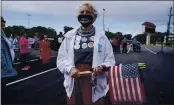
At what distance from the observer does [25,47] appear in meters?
13.5

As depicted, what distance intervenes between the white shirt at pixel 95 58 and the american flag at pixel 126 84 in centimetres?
8

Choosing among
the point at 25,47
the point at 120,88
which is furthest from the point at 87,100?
the point at 25,47

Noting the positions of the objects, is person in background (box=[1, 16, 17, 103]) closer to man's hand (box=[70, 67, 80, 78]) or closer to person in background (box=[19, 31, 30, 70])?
man's hand (box=[70, 67, 80, 78])

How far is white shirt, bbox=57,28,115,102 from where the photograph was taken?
3.29 m

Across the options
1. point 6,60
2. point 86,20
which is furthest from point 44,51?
point 86,20

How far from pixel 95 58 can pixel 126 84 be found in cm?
39

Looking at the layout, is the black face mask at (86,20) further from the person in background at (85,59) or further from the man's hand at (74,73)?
the man's hand at (74,73)

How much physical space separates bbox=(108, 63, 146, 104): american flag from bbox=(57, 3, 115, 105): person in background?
0.26ft

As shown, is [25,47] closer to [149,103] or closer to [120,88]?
[149,103]

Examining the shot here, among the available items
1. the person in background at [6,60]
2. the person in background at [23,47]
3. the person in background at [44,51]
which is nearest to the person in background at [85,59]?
the person in background at [6,60]

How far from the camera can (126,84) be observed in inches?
132

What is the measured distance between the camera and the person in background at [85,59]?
3.29 metres

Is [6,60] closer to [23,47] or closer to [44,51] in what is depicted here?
[23,47]

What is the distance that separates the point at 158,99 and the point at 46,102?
2.20m
